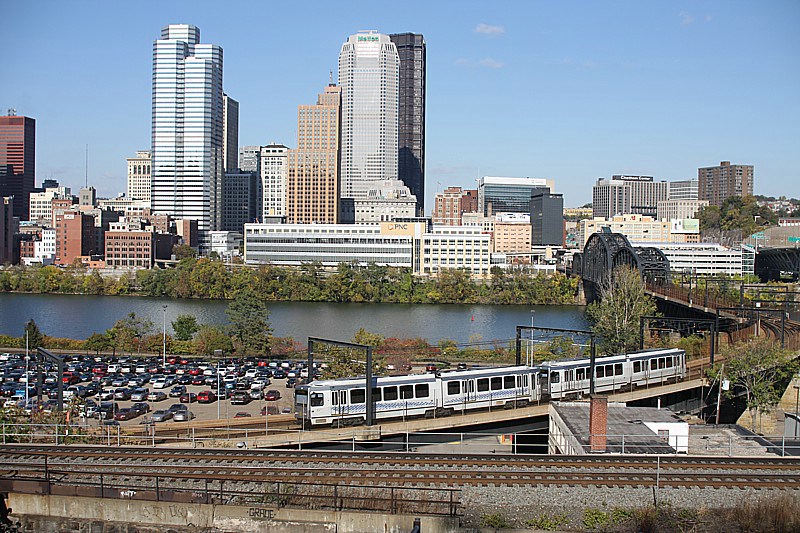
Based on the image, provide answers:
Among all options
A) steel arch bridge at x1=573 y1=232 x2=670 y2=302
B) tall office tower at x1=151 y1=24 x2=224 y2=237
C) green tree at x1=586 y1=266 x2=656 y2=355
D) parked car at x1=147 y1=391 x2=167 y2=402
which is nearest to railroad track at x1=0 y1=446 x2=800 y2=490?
parked car at x1=147 y1=391 x2=167 y2=402

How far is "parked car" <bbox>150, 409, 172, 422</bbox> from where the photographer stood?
19.0 meters

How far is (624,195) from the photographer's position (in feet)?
499

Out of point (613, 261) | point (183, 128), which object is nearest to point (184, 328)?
point (613, 261)

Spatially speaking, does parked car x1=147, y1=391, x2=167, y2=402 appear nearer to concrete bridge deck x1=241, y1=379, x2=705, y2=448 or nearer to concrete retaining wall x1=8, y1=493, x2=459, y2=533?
concrete bridge deck x1=241, y1=379, x2=705, y2=448

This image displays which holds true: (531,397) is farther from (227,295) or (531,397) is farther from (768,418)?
(227,295)

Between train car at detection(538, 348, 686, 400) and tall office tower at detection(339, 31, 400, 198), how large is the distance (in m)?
109

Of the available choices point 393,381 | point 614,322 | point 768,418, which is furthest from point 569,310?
point 393,381

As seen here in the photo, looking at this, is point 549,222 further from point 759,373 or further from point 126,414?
point 126,414

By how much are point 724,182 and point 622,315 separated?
12727cm

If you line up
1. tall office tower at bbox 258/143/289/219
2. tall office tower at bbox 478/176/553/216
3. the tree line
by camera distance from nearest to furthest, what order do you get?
1. the tree line
2. tall office tower at bbox 258/143/289/219
3. tall office tower at bbox 478/176/553/216

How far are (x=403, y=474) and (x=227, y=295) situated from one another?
50.6 metres

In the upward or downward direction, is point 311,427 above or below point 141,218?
below

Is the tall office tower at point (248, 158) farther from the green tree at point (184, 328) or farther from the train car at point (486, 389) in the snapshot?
the train car at point (486, 389)

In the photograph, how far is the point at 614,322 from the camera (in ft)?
100
